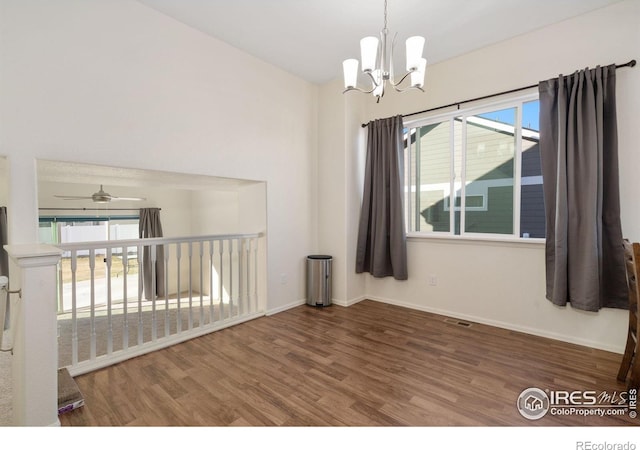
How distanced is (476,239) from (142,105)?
3483 millimetres

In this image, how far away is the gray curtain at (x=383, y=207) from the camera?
3.65 meters

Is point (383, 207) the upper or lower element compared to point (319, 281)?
upper

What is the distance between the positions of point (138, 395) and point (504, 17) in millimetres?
4135

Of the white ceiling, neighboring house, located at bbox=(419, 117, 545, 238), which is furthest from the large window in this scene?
the white ceiling

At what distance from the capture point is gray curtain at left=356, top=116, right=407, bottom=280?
12.0ft

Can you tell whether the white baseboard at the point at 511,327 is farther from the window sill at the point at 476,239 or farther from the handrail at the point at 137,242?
the handrail at the point at 137,242

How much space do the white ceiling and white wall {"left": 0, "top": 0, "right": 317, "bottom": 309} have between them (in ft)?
0.82

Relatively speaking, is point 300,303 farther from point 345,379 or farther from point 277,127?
point 277,127

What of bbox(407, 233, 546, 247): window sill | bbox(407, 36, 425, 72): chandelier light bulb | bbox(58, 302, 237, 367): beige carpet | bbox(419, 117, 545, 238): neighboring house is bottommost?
bbox(58, 302, 237, 367): beige carpet

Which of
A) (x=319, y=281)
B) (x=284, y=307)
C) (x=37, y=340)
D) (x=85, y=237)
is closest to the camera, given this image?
(x=37, y=340)

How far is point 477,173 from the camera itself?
331 cm

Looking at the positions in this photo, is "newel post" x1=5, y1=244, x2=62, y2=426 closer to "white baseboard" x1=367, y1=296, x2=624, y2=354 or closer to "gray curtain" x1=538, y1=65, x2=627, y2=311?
"white baseboard" x1=367, y1=296, x2=624, y2=354

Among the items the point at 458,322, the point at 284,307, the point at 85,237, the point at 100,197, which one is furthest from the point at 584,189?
the point at 85,237
